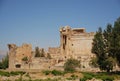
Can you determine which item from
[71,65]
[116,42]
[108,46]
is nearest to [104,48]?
[108,46]

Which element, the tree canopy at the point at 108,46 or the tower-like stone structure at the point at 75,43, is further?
the tower-like stone structure at the point at 75,43

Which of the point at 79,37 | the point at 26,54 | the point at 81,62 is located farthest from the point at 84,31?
the point at 26,54

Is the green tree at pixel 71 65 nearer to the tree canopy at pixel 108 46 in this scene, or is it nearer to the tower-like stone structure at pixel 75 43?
the tower-like stone structure at pixel 75 43

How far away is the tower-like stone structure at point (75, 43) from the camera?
159ft

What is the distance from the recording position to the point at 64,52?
50312 mm

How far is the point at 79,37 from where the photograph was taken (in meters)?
49.1

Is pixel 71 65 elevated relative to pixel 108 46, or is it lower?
lower

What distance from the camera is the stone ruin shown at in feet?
154

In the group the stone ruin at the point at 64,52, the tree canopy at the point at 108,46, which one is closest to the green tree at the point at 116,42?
the tree canopy at the point at 108,46

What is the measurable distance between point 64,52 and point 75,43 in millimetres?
2647

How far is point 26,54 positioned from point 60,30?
8.19m

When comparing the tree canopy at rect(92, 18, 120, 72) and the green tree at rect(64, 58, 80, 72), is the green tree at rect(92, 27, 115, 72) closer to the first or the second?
the tree canopy at rect(92, 18, 120, 72)

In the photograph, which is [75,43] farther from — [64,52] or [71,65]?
[71,65]

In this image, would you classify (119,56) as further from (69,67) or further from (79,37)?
(79,37)
